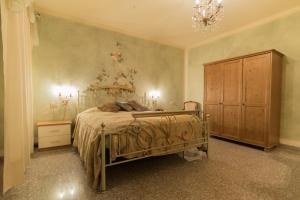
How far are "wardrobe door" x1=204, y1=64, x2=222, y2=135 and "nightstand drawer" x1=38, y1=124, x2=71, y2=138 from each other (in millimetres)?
3808

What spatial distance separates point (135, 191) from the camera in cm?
201

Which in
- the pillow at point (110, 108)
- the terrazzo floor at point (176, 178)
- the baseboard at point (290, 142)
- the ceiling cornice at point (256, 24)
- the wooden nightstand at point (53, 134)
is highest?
the ceiling cornice at point (256, 24)

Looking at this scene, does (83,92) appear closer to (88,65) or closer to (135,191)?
(88,65)

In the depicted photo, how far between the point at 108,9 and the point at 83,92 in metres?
2.11

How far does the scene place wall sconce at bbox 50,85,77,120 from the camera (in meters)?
3.89

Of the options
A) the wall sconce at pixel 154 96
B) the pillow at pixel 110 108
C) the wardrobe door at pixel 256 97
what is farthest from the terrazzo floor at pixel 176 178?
the wall sconce at pixel 154 96

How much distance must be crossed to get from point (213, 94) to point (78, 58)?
3.83 meters

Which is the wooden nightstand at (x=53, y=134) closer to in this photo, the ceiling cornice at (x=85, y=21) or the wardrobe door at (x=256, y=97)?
the ceiling cornice at (x=85, y=21)

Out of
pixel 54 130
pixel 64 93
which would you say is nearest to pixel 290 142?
pixel 54 130

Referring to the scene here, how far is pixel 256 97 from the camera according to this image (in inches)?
145

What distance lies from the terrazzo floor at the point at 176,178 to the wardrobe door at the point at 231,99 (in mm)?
945

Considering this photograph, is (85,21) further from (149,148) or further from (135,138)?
(149,148)

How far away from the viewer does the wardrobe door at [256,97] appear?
Result: 352 centimetres

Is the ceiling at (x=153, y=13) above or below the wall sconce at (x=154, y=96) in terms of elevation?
above
